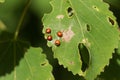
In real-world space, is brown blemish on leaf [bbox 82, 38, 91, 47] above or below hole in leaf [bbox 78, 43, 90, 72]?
above

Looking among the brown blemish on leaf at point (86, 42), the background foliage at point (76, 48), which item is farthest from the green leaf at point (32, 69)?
the brown blemish on leaf at point (86, 42)

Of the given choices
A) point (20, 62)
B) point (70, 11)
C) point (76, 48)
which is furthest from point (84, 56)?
point (20, 62)

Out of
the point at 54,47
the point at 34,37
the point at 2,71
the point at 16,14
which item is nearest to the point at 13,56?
the point at 2,71

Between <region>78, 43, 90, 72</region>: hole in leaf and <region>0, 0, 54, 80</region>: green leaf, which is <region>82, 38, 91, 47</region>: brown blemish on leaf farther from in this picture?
<region>0, 0, 54, 80</region>: green leaf

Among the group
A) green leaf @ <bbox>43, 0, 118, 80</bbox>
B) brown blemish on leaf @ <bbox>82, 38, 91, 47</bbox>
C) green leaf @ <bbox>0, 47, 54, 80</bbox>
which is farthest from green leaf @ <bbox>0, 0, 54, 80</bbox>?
brown blemish on leaf @ <bbox>82, 38, 91, 47</bbox>

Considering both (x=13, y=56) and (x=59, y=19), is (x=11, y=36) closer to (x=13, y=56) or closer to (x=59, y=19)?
(x=13, y=56)

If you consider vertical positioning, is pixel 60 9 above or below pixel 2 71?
above
